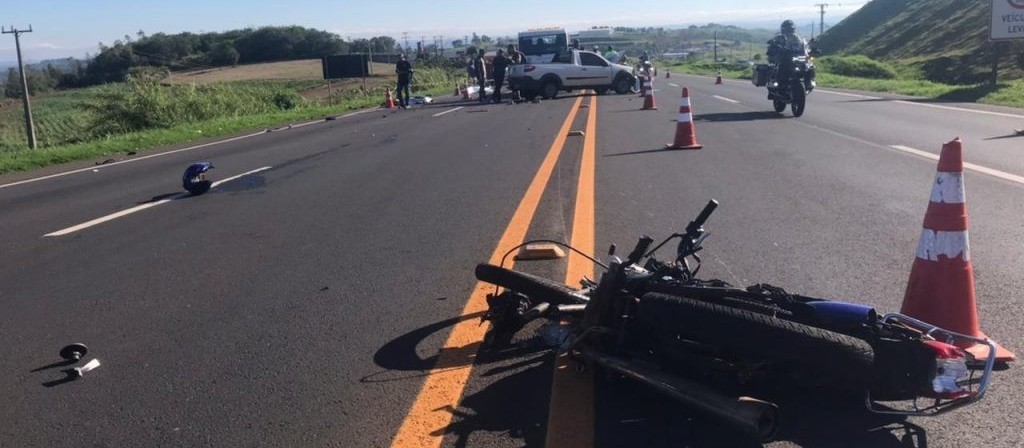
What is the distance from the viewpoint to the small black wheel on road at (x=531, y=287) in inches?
195

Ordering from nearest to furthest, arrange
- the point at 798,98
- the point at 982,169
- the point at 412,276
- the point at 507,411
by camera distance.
A: the point at 507,411 < the point at 412,276 < the point at 982,169 < the point at 798,98

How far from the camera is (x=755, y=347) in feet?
12.4

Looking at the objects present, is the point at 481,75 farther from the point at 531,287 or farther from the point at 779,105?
the point at 531,287

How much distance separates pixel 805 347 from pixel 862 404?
40 centimetres

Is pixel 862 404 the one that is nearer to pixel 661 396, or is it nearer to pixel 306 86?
pixel 661 396

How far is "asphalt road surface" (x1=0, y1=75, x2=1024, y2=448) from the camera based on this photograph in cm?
394

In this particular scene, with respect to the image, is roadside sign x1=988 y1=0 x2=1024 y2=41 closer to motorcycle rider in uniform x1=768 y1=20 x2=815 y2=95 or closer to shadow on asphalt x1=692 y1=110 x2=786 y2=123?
shadow on asphalt x1=692 y1=110 x2=786 y2=123

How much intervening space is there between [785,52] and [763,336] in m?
15.9

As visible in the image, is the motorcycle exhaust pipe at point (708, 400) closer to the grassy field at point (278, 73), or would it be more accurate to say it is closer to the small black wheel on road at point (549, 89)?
the small black wheel on road at point (549, 89)

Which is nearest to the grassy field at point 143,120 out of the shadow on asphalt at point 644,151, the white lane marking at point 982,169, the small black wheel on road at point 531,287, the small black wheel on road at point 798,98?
the shadow on asphalt at point 644,151

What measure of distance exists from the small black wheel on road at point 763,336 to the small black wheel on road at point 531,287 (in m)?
0.88

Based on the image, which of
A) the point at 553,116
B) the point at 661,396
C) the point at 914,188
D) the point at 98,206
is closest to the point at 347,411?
the point at 661,396

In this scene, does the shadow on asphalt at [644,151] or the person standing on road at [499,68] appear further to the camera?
the person standing on road at [499,68]

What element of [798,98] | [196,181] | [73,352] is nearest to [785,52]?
[798,98]
